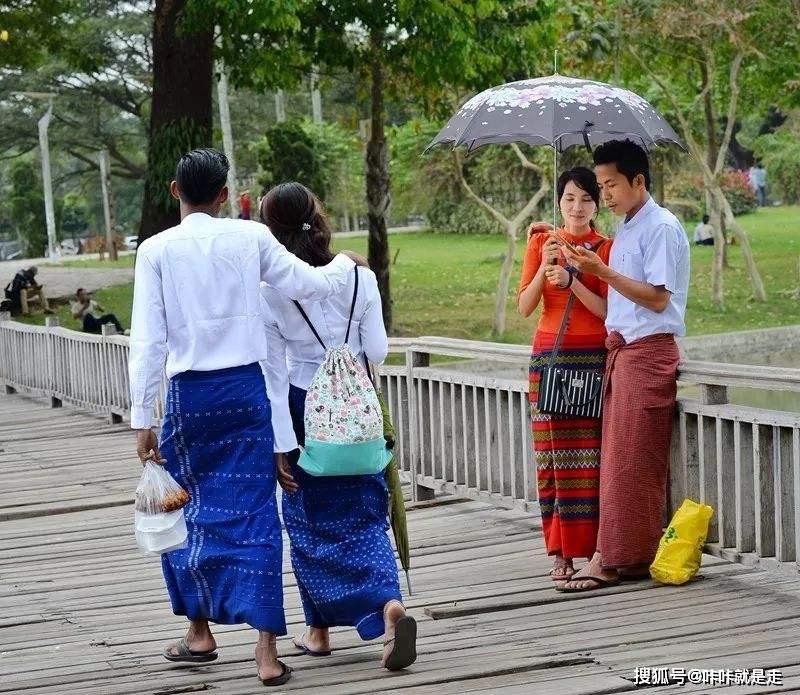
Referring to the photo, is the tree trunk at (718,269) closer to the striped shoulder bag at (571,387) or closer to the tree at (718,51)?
the tree at (718,51)

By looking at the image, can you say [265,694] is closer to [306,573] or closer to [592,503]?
[306,573]

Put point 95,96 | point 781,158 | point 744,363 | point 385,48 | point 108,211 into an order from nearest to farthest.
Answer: point 744,363, point 385,48, point 108,211, point 781,158, point 95,96

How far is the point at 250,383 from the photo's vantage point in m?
5.18

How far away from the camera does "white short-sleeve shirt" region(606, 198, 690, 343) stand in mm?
6246

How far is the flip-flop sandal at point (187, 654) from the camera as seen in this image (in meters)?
5.55

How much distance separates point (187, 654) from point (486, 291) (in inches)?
874

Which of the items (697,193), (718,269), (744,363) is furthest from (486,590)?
Answer: (697,193)

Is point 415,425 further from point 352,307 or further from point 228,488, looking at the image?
point 228,488

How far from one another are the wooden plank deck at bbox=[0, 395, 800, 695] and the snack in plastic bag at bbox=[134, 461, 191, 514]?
646 millimetres

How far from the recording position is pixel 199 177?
525 cm

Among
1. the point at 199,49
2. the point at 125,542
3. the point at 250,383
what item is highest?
the point at 199,49

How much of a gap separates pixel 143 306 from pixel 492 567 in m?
2.65

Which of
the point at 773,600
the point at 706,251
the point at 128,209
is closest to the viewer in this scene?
the point at 773,600

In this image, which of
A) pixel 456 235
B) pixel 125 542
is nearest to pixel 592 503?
pixel 125 542
